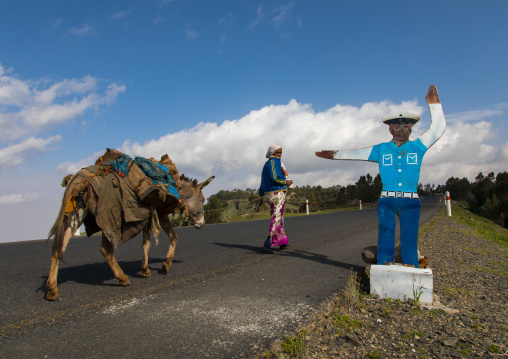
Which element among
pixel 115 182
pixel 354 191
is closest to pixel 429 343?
pixel 115 182

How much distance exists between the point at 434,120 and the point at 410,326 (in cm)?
277

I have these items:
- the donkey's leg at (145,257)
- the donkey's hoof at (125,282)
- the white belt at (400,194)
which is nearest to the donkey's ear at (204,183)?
the donkey's leg at (145,257)

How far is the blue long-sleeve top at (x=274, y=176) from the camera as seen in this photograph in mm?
7453

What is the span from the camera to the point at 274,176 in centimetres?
744

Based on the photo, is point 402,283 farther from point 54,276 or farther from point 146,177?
point 54,276

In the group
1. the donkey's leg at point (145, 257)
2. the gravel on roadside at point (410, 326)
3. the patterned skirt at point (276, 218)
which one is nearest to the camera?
the gravel on roadside at point (410, 326)

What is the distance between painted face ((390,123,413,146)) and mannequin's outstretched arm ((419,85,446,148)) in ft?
0.60

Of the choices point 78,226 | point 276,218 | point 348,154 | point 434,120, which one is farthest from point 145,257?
point 434,120

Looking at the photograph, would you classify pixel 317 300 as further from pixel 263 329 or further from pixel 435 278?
pixel 435 278

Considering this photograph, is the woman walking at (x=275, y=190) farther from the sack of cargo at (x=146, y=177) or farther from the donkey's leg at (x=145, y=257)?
the donkey's leg at (x=145, y=257)

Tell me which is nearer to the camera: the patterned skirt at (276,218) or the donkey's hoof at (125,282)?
the donkey's hoof at (125,282)

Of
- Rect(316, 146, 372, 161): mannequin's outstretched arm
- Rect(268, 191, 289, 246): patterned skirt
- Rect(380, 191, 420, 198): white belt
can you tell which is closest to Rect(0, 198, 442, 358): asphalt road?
Rect(268, 191, 289, 246): patterned skirt

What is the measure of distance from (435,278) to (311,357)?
11.8 ft

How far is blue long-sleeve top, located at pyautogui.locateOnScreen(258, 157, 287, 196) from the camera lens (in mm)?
7453
